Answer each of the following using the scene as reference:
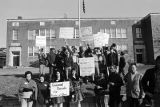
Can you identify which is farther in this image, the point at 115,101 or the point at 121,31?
the point at 121,31

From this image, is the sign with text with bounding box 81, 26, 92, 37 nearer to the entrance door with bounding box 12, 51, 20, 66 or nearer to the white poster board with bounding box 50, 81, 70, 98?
the white poster board with bounding box 50, 81, 70, 98

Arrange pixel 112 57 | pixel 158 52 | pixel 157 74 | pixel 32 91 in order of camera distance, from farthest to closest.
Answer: pixel 158 52 < pixel 112 57 < pixel 32 91 < pixel 157 74

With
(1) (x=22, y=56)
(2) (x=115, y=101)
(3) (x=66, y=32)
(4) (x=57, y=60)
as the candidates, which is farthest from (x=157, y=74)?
(1) (x=22, y=56)

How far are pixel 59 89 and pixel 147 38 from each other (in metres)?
34.3

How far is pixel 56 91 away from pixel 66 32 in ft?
17.6

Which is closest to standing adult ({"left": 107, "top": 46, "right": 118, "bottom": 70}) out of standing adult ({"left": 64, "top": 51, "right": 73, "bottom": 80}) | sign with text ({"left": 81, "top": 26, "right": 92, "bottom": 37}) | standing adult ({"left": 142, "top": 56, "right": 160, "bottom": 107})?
standing adult ({"left": 64, "top": 51, "right": 73, "bottom": 80})

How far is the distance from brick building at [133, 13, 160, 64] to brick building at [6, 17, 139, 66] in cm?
107

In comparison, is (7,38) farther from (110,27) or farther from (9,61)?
(110,27)

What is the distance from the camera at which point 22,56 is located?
41625 millimetres

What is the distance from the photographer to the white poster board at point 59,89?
9.72 meters

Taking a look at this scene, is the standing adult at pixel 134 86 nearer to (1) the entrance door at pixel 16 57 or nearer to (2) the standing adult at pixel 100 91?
(2) the standing adult at pixel 100 91

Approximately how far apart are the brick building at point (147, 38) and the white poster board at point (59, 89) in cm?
3018

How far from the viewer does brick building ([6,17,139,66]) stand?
41.9 meters

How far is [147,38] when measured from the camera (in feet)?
137
